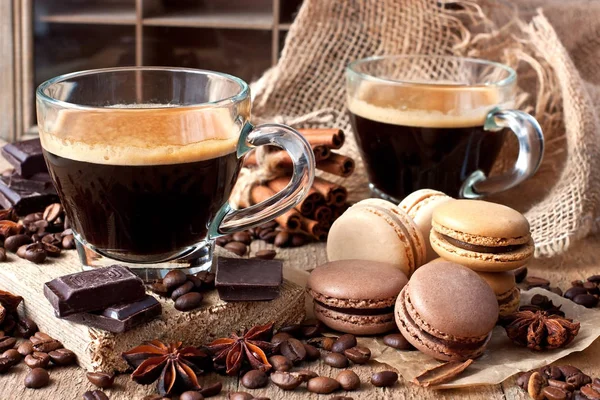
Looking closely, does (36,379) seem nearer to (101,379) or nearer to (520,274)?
(101,379)

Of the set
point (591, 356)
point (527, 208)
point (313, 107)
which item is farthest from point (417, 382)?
point (313, 107)

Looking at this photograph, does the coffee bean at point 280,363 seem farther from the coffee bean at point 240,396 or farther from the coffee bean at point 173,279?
the coffee bean at point 173,279

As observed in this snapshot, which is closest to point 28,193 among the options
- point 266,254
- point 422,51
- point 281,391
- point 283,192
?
point 266,254

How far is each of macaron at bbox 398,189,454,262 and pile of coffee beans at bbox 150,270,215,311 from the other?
0.44 m

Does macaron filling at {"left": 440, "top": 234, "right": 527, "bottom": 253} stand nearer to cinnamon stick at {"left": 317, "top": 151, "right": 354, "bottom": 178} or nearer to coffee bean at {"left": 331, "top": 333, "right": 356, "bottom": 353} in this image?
coffee bean at {"left": 331, "top": 333, "right": 356, "bottom": 353}

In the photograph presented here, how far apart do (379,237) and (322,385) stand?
1.24 ft

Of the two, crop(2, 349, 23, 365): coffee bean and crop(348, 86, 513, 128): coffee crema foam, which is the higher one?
crop(348, 86, 513, 128): coffee crema foam

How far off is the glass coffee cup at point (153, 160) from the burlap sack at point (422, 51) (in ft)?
2.06

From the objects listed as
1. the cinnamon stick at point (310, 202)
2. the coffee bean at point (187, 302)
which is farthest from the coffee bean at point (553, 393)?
the cinnamon stick at point (310, 202)

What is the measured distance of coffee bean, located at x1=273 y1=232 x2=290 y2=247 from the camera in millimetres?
1835

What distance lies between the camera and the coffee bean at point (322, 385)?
121 cm

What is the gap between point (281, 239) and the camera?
184cm

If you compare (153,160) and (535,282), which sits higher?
(153,160)

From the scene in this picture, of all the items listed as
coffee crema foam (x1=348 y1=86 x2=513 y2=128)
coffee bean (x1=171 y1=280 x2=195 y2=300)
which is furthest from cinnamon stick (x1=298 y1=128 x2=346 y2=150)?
coffee bean (x1=171 y1=280 x2=195 y2=300)
